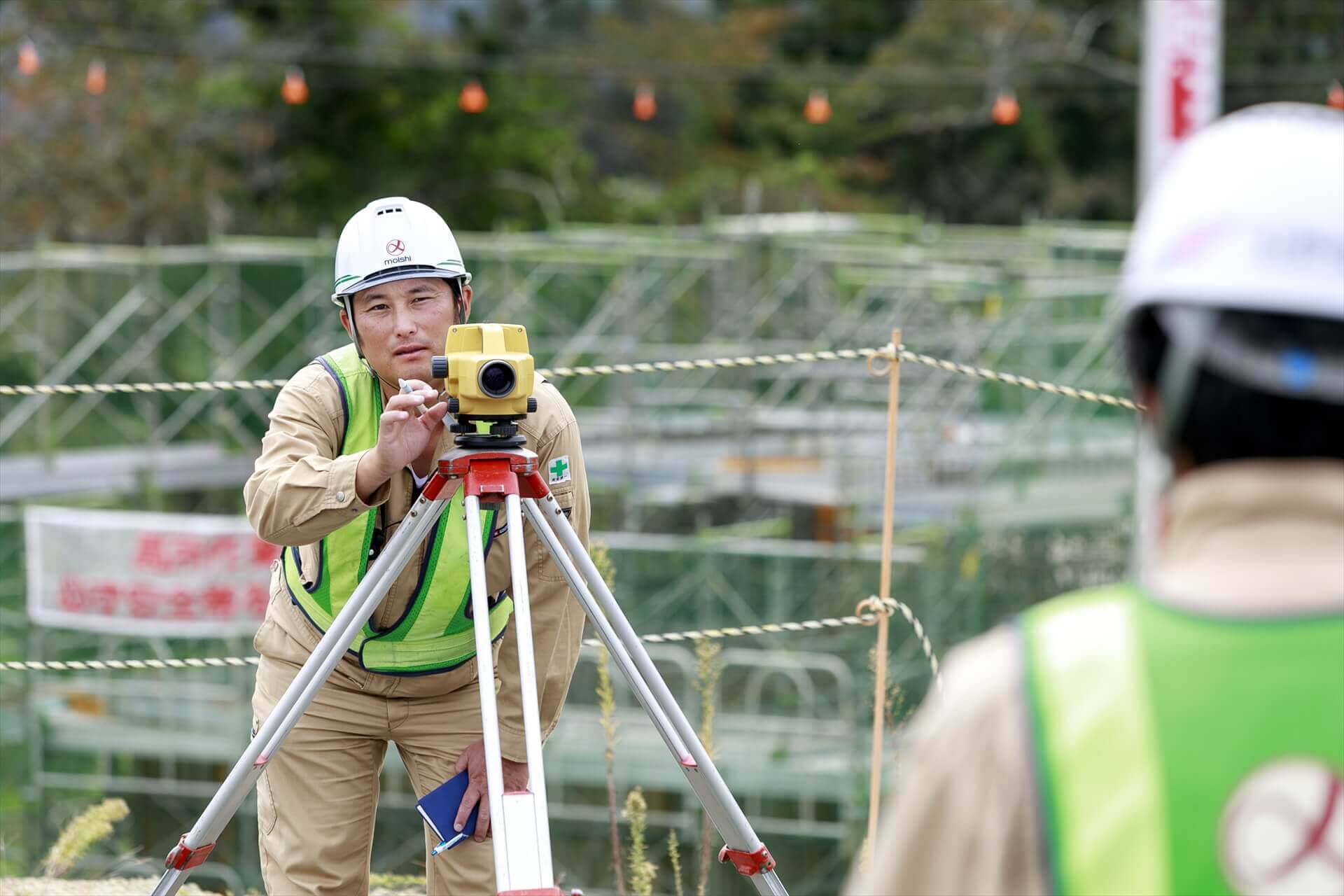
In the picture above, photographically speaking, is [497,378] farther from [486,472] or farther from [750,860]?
[750,860]

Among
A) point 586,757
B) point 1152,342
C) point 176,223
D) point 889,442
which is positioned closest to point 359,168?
point 176,223

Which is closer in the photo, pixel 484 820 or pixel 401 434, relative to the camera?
pixel 401 434

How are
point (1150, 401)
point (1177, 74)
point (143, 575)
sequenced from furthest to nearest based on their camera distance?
point (143, 575) < point (1177, 74) < point (1150, 401)

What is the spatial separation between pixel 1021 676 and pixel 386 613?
1.97 meters

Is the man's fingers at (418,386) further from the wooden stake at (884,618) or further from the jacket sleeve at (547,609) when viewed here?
the wooden stake at (884,618)

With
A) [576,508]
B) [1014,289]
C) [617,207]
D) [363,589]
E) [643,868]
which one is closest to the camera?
[363,589]

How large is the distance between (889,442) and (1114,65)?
97.2 feet

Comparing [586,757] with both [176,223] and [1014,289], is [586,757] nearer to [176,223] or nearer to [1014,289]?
[1014,289]

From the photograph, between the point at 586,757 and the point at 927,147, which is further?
the point at 927,147

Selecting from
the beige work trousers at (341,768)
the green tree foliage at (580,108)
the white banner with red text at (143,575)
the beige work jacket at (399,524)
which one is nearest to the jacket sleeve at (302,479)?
the beige work jacket at (399,524)

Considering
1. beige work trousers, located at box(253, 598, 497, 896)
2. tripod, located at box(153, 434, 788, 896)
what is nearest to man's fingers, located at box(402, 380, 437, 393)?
tripod, located at box(153, 434, 788, 896)

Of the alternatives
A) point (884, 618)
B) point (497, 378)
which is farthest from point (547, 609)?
point (884, 618)

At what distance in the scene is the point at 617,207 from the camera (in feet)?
99.6

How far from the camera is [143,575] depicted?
11.9m
